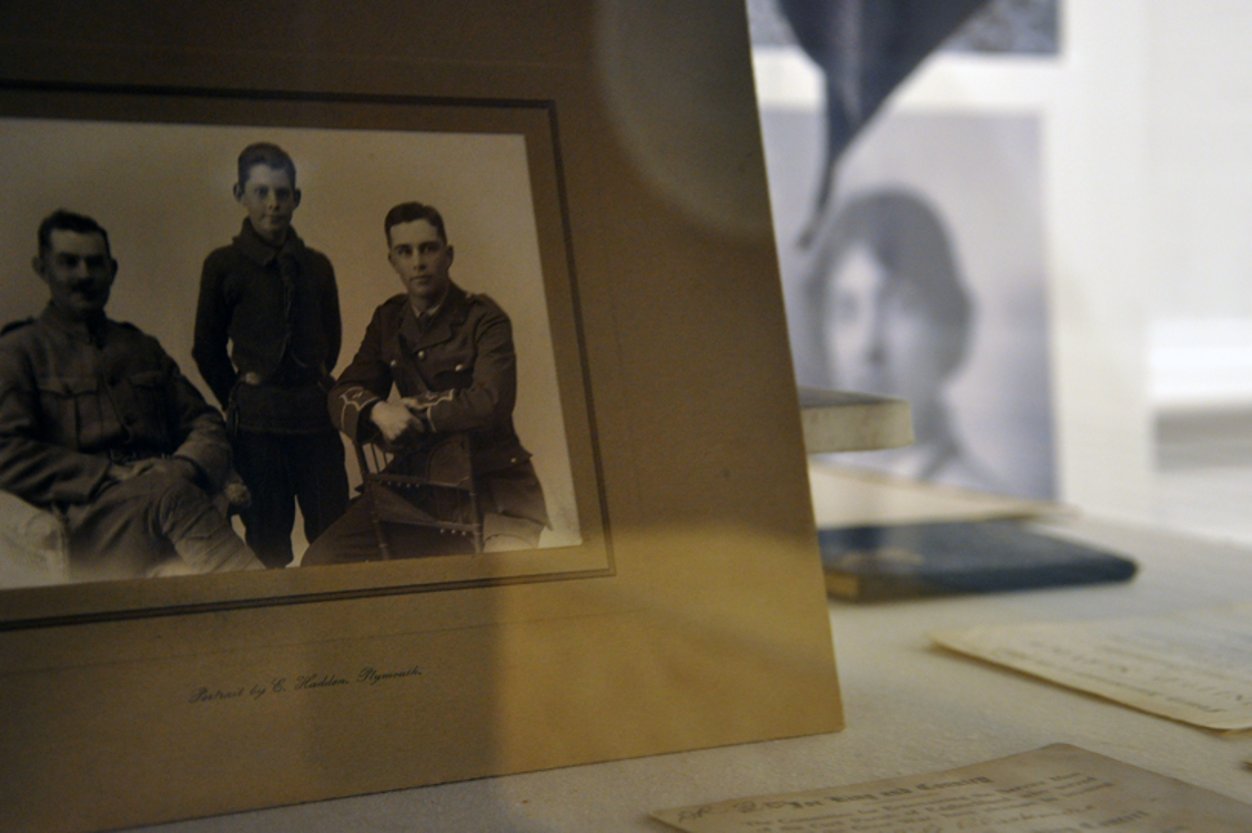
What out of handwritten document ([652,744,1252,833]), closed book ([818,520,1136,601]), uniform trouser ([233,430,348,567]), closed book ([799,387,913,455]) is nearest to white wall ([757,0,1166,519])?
closed book ([818,520,1136,601])

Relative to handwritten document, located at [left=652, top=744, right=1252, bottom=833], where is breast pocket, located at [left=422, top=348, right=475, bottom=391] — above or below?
above

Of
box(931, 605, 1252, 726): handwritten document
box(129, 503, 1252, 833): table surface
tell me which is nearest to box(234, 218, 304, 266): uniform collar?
box(129, 503, 1252, 833): table surface

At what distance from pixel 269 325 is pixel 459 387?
85 millimetres

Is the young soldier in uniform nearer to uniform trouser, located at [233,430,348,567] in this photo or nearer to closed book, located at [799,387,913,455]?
uniform trouser, located at [233,430,348,567]

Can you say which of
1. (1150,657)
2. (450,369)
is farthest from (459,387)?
(1150,657)

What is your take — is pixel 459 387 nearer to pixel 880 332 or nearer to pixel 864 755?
pixel 864 755

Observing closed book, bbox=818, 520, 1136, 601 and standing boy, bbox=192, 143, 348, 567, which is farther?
closed book, bbox=818, 520, 1136, 601

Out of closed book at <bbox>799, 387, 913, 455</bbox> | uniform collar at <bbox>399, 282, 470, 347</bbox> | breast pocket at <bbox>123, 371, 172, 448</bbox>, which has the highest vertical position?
uniform collar at <bbox>399, 282, 470, 347</bbox>

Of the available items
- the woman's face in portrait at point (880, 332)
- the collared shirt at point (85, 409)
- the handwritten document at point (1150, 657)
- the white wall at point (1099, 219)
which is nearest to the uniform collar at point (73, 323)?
the collared shirt at point (85, 409)

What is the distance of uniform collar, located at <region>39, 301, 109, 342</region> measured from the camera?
1.51 feet

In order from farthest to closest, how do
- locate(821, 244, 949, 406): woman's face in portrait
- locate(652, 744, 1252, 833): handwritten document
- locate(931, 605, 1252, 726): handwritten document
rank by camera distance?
locate(821, 244, 949, 406): woman's face in portrait
locate(931, 605, 1252, 726): handwritten document
locate(652, 744, 1252, 833): handwritten document

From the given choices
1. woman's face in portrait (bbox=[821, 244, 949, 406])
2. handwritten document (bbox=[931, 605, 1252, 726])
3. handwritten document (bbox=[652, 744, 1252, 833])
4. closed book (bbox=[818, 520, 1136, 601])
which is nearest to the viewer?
handwritten document (bbox=[652, 744, 1252, 833])

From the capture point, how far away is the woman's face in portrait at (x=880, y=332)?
199cm

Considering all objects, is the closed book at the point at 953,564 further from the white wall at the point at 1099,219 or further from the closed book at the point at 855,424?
the white wall at the point at 1099,219
